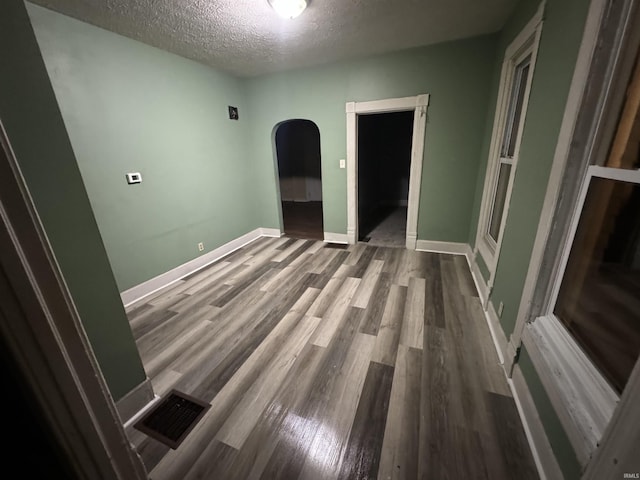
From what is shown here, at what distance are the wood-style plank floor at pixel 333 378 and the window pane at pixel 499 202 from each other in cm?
60

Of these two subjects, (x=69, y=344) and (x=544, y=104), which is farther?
(x=544, y=104)

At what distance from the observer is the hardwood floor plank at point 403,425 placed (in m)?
1.14

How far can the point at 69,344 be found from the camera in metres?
0.55

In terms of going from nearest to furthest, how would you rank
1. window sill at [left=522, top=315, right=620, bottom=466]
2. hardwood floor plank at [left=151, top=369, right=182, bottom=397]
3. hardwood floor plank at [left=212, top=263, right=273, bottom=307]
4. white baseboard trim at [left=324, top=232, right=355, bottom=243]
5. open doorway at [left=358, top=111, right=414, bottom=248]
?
1. window sill at [left=522, top=315, right=620, bottom=466]
2. hardwood floor plank at [left=151, top=369, right=182, bottom=397]
3. hardwood floor plank at [left=212, top=263, right=273, bottom=307]
4. white baseboard trim at [left=324, top=232, right=355, bottom=243]
5. open doorway at [left=358, top=111, right=414, bottom=248]

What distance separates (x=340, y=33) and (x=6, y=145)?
2.83 meters

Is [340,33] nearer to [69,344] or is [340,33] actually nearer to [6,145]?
[6,145]

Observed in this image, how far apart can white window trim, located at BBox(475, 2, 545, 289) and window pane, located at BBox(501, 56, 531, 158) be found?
33 mm

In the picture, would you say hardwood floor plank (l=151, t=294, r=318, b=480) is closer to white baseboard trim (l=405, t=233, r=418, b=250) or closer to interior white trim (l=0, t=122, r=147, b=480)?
interior white trim (l=0, t=122, r=147, b=480)

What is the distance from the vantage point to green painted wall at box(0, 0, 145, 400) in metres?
0.91

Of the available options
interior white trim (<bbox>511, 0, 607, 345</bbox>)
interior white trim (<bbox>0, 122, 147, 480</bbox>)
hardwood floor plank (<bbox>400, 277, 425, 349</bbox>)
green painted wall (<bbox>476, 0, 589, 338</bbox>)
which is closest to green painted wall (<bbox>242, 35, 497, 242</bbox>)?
green painted wall (<bbox>476, 0, 589, 338</bbox>)

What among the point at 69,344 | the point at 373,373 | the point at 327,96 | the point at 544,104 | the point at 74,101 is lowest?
the point at 373,373

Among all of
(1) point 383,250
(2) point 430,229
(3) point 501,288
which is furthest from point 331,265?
(3) point 501,288

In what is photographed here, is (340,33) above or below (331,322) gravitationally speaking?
above

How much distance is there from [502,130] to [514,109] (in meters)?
0.20
